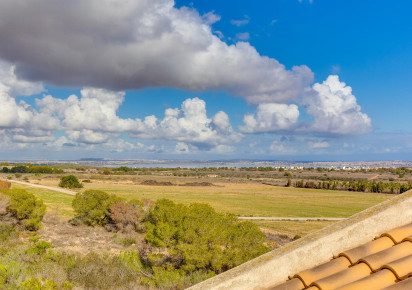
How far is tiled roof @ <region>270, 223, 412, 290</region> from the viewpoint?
8.81 ft

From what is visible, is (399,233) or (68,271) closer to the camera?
(399,233)

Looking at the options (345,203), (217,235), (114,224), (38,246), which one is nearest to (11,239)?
(38,246)

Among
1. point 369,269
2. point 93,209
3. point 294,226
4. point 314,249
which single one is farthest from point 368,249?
point 294,226

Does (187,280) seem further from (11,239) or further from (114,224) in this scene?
(114,224)

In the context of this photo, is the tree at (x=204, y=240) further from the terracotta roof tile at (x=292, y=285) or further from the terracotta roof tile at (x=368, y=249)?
the terracotta roof tile at (x=292, y=285)

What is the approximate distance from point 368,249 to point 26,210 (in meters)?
29.7

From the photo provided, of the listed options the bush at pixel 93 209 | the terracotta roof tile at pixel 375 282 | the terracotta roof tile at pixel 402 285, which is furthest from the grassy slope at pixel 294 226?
the terracotta roof tile at pixel 402 285

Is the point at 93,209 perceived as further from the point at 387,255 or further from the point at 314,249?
the point at 387,255

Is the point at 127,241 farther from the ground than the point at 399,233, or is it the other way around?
the point at 399,233

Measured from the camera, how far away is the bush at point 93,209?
3076 centimetres

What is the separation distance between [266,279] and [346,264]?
0.81 meters

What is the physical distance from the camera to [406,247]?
3.16 m

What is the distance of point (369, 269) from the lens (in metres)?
2.91

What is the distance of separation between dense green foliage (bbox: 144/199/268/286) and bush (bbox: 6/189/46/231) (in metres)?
13.8
